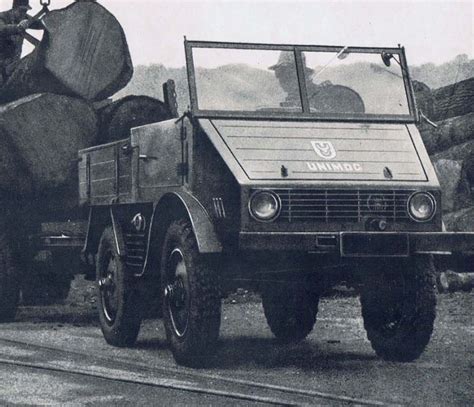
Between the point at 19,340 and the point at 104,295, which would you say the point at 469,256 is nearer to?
the point at 104,295

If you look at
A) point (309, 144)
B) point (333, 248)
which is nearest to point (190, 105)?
point (309, 144)

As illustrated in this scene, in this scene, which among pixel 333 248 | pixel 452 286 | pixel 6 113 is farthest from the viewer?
pixel 452 286

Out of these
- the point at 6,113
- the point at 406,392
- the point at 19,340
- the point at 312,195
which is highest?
the point at 6,113

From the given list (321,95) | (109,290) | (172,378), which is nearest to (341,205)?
(321,95)

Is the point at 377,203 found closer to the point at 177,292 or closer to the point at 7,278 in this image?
the point at 177,292

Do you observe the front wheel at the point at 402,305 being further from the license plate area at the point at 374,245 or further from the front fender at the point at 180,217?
the front fender at the point at 180,217

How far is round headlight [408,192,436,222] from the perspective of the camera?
29.3ft

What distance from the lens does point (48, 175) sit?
12.2 metres

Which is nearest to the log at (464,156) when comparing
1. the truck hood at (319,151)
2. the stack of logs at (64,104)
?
the stack of logs at (64,104)

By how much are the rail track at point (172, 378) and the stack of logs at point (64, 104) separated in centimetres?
252

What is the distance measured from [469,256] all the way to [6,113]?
4931 mm

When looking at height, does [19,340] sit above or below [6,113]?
below

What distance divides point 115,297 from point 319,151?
8.21ft

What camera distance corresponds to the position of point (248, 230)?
863 centimetres
